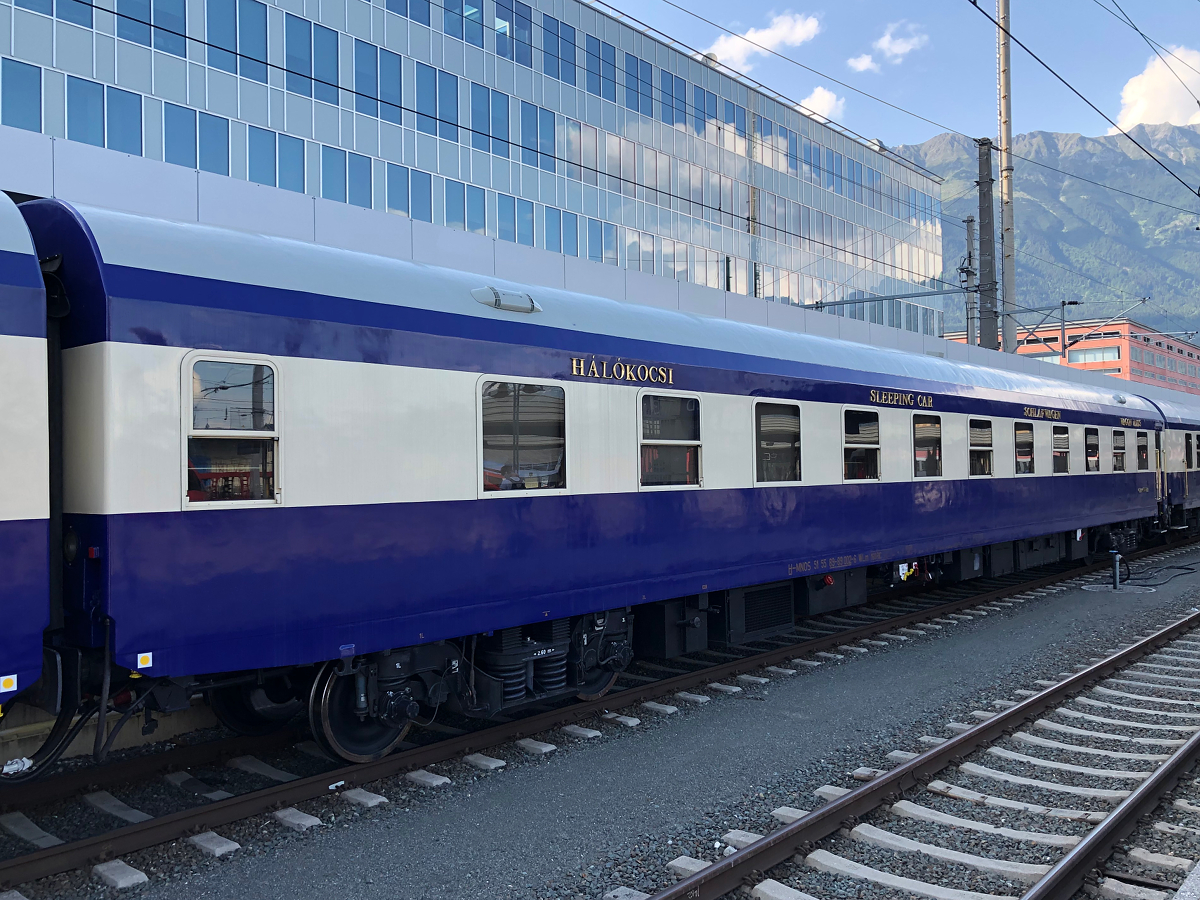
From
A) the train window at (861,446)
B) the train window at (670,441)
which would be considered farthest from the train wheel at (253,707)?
the train window at (861,446)

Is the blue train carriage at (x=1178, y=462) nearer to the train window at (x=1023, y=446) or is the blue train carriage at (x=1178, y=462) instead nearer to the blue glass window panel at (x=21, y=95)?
the train window at (x=1023, y=446)

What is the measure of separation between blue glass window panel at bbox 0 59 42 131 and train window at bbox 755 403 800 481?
2687cm

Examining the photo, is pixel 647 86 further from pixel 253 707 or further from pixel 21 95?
pixel 253 707

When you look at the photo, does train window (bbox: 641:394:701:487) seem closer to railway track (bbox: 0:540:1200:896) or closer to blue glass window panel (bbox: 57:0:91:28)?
railway track (bbox: 0:540:1200:896)

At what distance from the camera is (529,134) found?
136 feet

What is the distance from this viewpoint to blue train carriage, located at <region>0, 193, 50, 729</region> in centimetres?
435

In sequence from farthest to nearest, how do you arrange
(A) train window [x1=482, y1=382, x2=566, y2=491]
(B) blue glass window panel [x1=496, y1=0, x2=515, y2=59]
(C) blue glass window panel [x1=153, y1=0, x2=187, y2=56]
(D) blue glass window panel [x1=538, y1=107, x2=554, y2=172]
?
(D) blue glass window panel [x1=538, y1=107, x2=554, y2=172] → (B) blue glass window panel [x1=496, y1=0, x2=515, y2=59] → (C) blue glass window panel [x1=153, y1=0, x2=187, y2=56] → (A) train window [x1=482, y1=382, x2=566, y2=491]

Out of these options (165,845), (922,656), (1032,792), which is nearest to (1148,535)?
(922,656)

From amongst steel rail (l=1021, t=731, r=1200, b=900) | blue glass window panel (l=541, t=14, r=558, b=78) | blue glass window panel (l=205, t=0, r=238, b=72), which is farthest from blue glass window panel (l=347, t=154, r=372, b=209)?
steel rail (l=1021, t=731, r=1200, b=900)

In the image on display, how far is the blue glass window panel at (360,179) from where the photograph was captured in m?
35.0

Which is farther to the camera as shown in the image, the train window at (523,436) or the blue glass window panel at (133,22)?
the blue glass window panel at (133,22)

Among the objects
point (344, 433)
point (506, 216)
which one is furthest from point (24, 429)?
point (506, 216)

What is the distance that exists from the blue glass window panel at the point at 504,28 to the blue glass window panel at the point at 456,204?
6.41 metres

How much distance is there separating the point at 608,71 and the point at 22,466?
147ft
